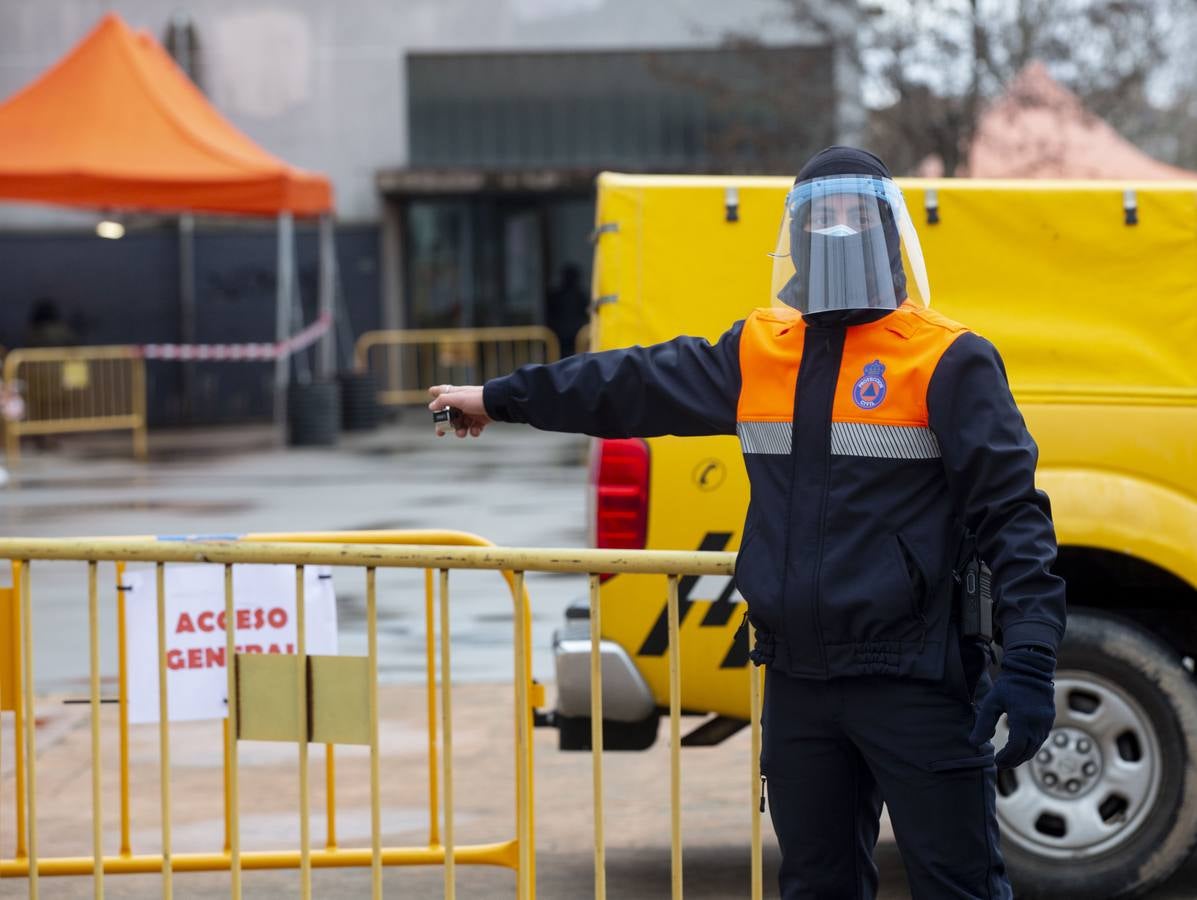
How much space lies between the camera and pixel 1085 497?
4.89 m

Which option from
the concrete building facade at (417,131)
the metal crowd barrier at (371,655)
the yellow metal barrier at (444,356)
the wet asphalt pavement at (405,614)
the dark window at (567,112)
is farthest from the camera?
the dark window at (567,112)

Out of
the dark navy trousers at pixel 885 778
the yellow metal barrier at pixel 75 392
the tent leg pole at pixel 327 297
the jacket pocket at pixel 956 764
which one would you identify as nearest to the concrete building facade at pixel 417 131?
the tent leg pole at pixel 327 297

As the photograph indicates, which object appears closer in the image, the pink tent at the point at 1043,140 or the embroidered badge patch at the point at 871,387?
the embroidered badge patch at the point at 871,387

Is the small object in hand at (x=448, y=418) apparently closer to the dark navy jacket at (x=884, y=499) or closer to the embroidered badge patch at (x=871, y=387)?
the dark navy jacket at (x=884, y=499)

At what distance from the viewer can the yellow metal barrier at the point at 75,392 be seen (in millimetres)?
18844

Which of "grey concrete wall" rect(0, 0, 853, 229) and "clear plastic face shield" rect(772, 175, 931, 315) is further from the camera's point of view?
"grey concrete wall" rect(0, 0, 853, 229)

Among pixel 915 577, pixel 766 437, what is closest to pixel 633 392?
pixel 766 437

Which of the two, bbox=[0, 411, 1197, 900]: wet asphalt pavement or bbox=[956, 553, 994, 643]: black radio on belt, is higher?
bbox=[956, 553, 994, 643]: black radio on belt

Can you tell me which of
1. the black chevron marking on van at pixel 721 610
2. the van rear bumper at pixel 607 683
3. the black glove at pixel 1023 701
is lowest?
the van rear bumper at pixel 607 683

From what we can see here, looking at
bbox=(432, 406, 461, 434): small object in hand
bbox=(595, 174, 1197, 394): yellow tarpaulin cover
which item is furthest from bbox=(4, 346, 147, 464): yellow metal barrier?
bbox=(432, 406, 461, 434): small object in hand

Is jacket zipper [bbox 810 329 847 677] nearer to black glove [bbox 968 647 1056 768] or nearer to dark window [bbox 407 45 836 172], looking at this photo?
black glove [bbox 968 647 1056 768]

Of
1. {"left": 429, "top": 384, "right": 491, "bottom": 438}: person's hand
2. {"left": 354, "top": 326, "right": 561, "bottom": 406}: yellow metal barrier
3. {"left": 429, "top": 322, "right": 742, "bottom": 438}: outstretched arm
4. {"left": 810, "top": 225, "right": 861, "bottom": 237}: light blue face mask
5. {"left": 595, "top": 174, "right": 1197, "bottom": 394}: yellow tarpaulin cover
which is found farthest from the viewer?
{"left": 354, "top": 326, "right": 561, "bottom": 406}: yellow metal barrier

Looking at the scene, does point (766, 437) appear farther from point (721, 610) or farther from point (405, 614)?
point (405, 614)

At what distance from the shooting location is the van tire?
4.89 metres
